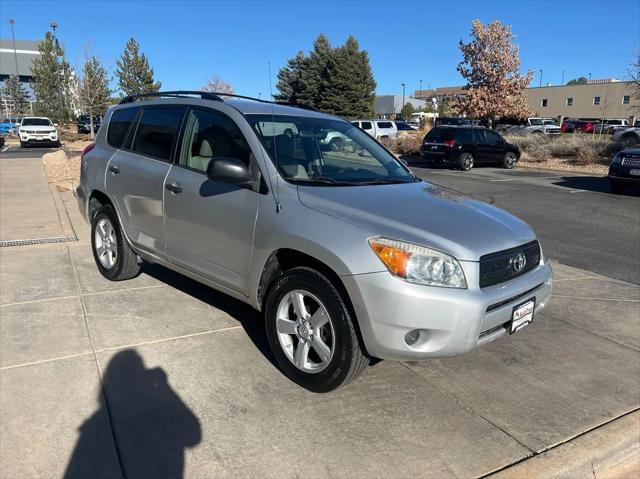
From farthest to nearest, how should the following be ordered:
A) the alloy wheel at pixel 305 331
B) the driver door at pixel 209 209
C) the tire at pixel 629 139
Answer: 1. the tire at pixel 629 139
2. the driver door at pixel 209 209
3. the alloy wheel at pixel 305 331

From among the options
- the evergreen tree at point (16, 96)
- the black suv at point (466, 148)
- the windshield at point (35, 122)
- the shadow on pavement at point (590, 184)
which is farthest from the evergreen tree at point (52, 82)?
the shadow on pavement at point (590, 184)

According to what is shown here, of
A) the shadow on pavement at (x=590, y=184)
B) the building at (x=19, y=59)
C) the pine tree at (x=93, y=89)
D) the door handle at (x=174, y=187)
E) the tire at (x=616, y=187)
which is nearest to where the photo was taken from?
the door handle at (x=174, y=187)

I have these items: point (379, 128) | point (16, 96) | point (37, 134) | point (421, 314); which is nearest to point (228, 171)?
point (421, 314)

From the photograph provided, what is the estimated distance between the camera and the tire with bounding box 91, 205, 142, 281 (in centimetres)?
497

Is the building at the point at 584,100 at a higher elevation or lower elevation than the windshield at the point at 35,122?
higher

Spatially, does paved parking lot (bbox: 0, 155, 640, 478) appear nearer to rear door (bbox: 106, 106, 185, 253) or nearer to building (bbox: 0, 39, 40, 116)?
rear door (bbox: 106, 106, 185, 253)

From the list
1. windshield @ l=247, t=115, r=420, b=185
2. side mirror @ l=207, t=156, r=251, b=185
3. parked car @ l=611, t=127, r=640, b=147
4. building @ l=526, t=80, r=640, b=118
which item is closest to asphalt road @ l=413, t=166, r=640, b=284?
windshield @ l=247, t=115, r=420, b=185

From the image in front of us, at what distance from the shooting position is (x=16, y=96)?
64.2 metres

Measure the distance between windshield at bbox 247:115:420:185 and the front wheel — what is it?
16.8 metres

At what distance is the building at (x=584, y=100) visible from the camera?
211 ft

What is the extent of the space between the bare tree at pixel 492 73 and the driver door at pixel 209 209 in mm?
32464

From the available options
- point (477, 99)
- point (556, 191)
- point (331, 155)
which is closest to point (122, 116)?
point (331, 155)

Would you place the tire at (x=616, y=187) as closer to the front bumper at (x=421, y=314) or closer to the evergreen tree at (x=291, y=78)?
the front bumper at (x=421, y=314)

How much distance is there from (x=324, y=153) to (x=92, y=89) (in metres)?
38.0
